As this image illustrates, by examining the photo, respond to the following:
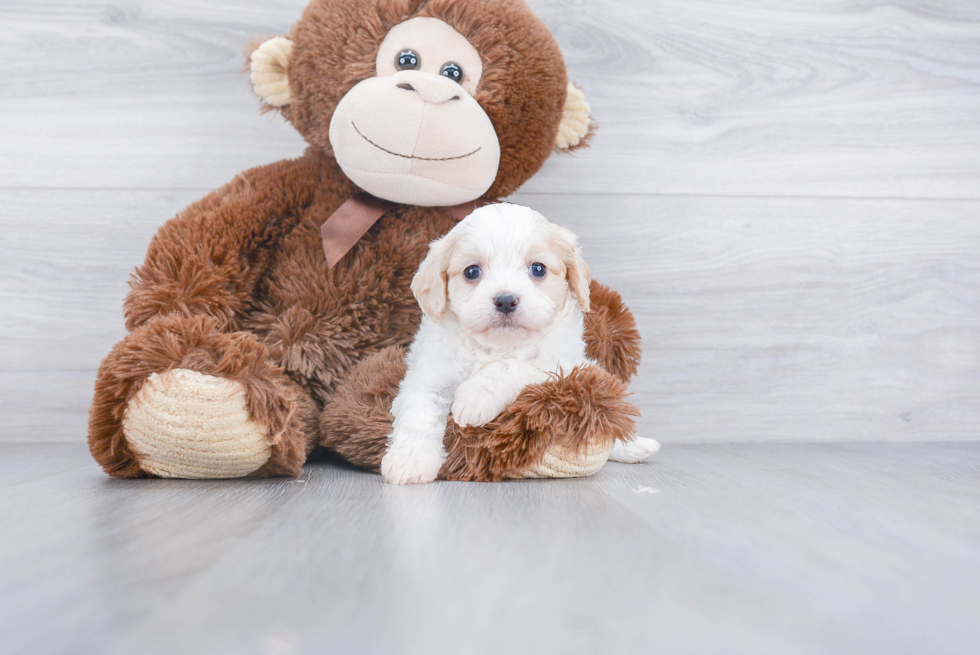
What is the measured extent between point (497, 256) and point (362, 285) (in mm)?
297

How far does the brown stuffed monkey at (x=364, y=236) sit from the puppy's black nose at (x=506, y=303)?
13 cm

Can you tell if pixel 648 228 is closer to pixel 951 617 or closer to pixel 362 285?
pixel 362 285

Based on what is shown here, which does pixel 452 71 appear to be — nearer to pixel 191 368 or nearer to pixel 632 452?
pixel 191 368

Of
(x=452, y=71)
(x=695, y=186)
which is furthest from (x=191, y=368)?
(x=695, y=186)

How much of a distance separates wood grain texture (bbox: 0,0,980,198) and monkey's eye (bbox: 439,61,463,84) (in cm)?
44

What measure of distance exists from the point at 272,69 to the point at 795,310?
4.18 ft

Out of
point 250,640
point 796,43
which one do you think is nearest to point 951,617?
point 250,640

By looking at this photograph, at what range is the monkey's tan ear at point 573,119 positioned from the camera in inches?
52.9

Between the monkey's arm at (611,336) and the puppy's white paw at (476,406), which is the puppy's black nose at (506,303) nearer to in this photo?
the puppy's white paw at (476,406)

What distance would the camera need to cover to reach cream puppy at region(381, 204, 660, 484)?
1022 mm

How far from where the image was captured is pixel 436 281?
1.12 meters

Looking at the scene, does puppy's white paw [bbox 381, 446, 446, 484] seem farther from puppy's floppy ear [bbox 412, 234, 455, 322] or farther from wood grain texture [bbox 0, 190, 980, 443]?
wood grain texture [bbox 0, 190, 980, 443]

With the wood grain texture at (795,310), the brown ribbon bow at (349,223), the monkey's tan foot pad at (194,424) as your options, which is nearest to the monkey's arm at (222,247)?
the brown ribbon bow at (349,223)

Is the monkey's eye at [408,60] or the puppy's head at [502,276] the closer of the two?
the puppy's head at [502,276]
